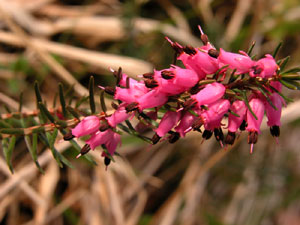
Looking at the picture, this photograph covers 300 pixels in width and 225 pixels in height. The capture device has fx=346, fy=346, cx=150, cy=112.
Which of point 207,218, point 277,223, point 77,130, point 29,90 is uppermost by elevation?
point 77,130

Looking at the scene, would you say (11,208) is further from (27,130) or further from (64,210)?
(27,130)

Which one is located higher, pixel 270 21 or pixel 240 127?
pixel 240 127

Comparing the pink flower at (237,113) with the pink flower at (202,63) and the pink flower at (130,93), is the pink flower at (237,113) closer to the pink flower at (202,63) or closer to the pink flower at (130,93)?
the pink flower at (202,63)

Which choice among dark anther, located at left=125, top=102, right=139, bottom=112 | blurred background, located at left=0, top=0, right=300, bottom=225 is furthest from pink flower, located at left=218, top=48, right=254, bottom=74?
blurred background, located at left=0, top=0, right=300, bottom=225

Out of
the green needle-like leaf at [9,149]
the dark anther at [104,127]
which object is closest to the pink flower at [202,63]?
the dark anther at [104,127]

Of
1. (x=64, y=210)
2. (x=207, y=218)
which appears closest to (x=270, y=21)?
(x=207, y=218)

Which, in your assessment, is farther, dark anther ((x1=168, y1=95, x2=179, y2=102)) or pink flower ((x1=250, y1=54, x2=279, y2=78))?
dark anther ((x1=168, y1=95, x2=179, y2=102))

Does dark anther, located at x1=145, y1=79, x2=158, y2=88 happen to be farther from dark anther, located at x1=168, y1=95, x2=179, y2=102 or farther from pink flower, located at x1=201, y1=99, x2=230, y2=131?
pink flower, located at x1=201, y1=99, x2=230, y2=131
